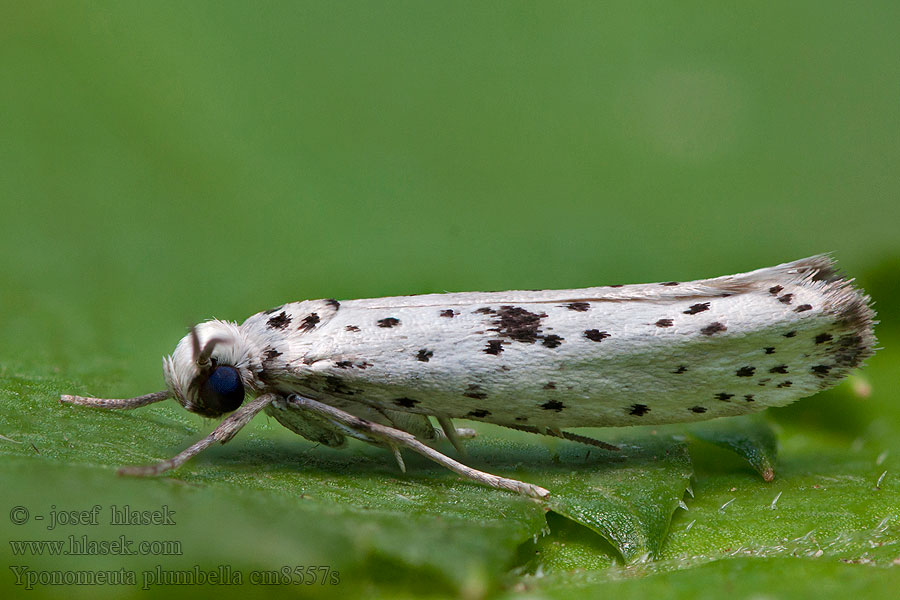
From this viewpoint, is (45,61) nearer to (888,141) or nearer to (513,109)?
(513,109)

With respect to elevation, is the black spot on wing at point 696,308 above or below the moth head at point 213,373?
above

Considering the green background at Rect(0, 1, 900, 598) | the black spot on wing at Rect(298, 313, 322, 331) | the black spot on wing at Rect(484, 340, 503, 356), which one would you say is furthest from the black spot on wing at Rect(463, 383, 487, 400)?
the black spot on wing at Rect(298, 313, 322, 331)

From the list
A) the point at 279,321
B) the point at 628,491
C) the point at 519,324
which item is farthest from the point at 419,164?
the point at 628,491

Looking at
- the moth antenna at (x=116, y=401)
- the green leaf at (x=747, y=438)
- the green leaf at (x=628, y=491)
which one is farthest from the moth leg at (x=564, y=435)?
the moth antenna at (x=116, y=401)

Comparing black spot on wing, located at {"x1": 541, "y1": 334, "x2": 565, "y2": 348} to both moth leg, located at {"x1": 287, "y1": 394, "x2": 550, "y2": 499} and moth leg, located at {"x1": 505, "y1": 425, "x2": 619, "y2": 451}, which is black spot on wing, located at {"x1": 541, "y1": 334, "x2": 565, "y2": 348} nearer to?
moth leg, located at {"x1": 505, "y1": 425, "x2": 619, "y2": 451}

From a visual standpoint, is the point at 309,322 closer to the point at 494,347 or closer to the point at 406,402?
the point at 406,402

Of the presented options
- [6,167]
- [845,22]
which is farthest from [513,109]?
[6,167]

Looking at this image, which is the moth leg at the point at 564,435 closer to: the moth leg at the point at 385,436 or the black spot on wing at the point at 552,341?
the moth leg at the point at 385,436
